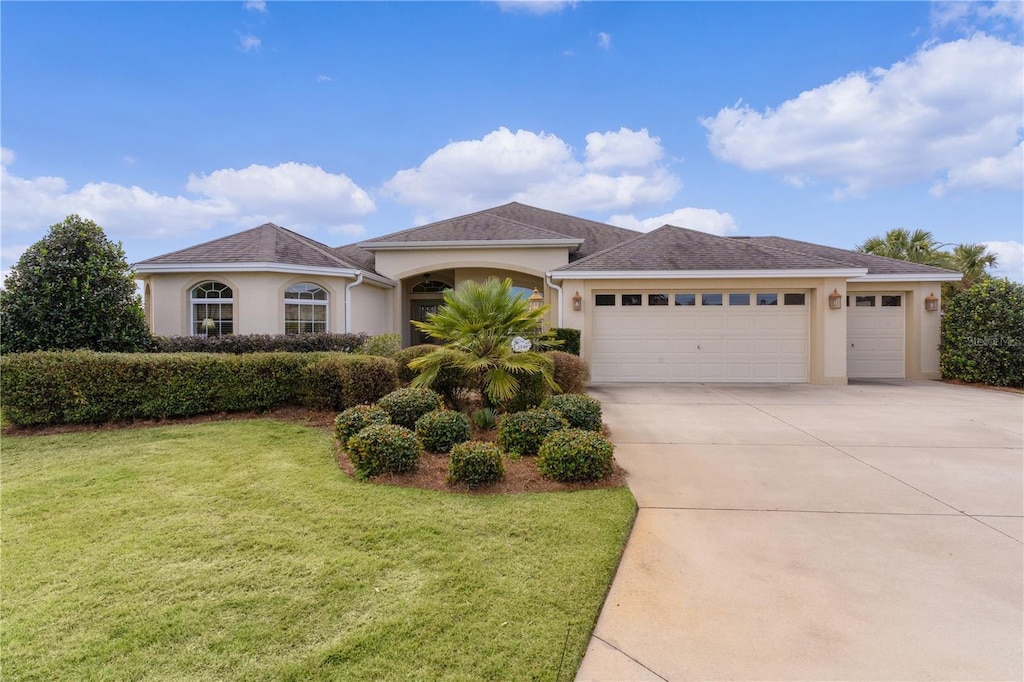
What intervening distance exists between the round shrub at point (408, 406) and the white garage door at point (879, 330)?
43.7 ft

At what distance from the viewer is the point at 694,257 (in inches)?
492

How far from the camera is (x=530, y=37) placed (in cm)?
1242

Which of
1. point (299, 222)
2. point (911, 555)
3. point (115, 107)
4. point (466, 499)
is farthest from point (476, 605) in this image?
point (299, 222)

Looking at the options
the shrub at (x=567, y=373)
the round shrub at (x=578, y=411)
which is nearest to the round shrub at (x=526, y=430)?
the round shrub at (x=578, y=411)

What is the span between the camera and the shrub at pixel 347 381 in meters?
7.11

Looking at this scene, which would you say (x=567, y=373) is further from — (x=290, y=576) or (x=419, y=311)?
(x=419, y=311)

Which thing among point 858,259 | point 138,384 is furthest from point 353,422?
point 858,259

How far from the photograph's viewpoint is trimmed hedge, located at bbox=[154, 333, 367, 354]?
438 inches

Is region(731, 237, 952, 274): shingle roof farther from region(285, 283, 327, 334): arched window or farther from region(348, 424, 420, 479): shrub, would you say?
region(285, 283, 327, 334): arched window

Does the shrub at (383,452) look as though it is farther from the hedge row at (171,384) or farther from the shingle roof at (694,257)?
the shingle roof at (694,257)

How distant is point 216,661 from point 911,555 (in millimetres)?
4522

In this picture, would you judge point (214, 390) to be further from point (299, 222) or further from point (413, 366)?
point (299, 222)

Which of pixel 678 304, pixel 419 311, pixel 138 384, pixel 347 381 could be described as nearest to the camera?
pixel 138 384

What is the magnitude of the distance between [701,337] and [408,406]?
9.13 meters
